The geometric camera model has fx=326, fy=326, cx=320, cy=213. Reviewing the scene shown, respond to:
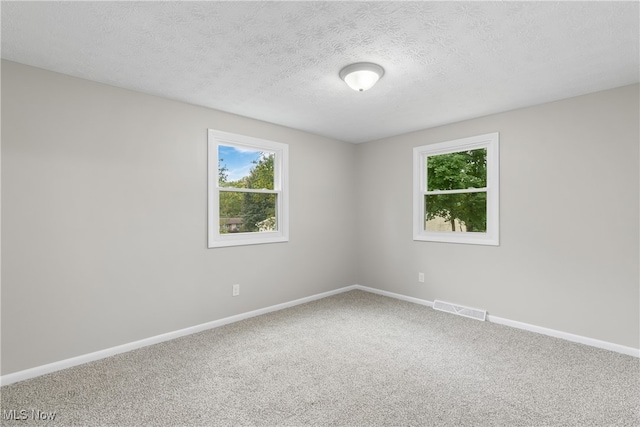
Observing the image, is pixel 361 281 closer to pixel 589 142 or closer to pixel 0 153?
pixel 589 142

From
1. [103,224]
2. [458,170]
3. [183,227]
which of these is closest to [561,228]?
[458,170]

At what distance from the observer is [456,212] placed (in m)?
4.09

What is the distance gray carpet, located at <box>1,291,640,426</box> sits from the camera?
6.42ft

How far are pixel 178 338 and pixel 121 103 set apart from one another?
2207 millimetres

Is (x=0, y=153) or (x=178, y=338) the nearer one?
(x=0, y=153)

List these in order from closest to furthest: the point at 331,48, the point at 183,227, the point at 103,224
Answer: the point at 331,48 → the point at 103,224 → the point at 183,227

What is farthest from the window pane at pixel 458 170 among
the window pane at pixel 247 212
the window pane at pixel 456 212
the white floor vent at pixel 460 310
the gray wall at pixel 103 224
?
the gray wall at pixel 103 224

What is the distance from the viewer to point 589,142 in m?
2.98

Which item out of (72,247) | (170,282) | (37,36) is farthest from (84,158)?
(170,282)

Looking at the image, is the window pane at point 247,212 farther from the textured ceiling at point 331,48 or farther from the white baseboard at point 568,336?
the white baseboard at point 568,336

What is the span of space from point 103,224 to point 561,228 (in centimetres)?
417

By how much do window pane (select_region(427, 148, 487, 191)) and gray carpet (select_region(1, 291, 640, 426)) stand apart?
66.7 inches

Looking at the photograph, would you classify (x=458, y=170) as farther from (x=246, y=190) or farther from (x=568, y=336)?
(x=246, y=190)

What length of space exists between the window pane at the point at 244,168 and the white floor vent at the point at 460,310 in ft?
8.35
